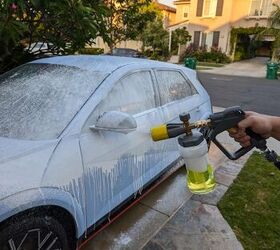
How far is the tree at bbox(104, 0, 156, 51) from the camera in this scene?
7246 millimetres

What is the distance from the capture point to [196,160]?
1261 mm

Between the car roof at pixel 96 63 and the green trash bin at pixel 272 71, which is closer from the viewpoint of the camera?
the car roof at pixel 96 63

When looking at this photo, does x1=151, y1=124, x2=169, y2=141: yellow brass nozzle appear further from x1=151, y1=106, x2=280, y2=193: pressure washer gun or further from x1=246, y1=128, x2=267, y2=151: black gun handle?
x1=246, y1=128, x2=267, y2=151: black gun handle

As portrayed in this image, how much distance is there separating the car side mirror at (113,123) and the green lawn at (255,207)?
1.58m

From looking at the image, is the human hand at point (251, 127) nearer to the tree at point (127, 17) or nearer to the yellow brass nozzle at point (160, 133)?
the yellow brass nozzle at point (160, 133)

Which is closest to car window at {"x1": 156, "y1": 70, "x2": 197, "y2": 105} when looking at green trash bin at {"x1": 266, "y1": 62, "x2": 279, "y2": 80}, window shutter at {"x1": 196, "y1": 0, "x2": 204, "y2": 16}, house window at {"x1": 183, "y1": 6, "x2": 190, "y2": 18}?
green trash bin at {"x1": 266, "y1": 62, "x2": 279, "y2": 80}

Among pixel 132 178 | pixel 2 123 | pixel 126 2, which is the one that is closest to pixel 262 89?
pixel 126 2

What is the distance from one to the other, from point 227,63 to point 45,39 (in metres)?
21.5

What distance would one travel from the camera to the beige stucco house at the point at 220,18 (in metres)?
23.7

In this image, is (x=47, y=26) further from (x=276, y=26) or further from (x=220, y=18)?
(x=220, y=18)

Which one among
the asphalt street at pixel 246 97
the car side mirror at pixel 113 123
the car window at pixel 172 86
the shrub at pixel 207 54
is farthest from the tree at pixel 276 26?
the car side mirror at pixel 113 123

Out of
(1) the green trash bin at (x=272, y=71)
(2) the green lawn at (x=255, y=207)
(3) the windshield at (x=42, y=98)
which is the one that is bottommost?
(1) the green trash bin at (x=272, y=71)

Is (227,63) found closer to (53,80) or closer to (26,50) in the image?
(26,50)

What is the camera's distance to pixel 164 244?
2.67m
